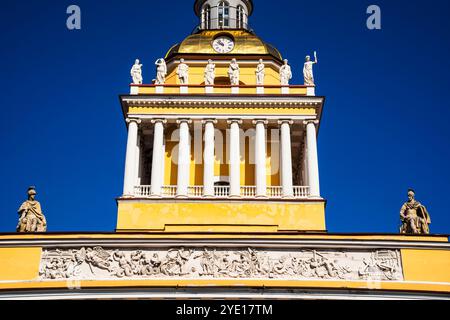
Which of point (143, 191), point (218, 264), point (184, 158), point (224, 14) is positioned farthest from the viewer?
point (224, 14)

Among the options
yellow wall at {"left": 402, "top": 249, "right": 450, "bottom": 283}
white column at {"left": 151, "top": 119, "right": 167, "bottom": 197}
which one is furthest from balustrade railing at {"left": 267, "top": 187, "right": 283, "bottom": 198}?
yellow wall at {"left": 402, "top": 249, "right": 450, "bottom": 283}

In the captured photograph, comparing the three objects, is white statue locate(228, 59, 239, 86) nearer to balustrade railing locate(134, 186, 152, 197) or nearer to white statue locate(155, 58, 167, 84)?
white statue locate(155, 58, 167, 84)

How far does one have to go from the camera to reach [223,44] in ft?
108

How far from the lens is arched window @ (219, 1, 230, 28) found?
36.5m

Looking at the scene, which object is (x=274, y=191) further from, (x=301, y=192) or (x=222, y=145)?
(x=222, y=145)

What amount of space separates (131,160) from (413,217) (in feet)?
39.9

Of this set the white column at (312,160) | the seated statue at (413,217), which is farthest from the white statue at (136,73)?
the seated statue at (413,217)

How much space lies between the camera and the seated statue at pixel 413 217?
21609 millimetres

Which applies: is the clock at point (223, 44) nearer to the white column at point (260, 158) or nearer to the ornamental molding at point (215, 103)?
the ornamental molding at point (215, 103)

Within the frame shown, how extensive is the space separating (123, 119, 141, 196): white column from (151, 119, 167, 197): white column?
2.70ft

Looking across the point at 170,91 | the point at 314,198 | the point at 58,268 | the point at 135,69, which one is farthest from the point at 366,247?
the point at 135,69

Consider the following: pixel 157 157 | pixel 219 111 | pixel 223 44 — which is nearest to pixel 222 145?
pixel 219 111

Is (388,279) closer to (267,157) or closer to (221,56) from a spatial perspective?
(267,157)
